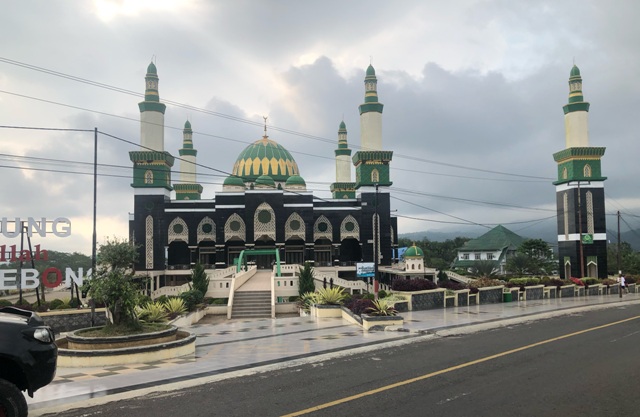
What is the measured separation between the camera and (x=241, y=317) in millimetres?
28359

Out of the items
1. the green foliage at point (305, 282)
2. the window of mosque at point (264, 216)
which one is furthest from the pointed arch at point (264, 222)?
the green foliage at point (305, 282)

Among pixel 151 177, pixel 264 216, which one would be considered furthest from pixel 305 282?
pixel 151 177

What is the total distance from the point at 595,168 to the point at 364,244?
85.5 ft

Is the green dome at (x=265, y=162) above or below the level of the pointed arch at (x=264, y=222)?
above

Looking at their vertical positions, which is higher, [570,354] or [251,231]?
[251,231]

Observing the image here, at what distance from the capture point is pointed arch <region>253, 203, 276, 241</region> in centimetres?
5341

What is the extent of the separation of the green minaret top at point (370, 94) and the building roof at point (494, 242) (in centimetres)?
4870

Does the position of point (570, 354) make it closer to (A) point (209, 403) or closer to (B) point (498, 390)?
(B) point (498, 390)

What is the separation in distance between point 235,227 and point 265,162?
13.9 m


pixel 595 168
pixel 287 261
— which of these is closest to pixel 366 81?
pixel 287 261

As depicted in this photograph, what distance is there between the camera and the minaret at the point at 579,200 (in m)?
51.5

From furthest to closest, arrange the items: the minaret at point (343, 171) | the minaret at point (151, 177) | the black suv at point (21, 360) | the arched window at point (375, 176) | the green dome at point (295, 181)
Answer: the minaret at point (343, 171), the green dome at point (295, 181), the arched window at point (375, 176), the minaret at point (151, 177), the black suv at point (21, 360)

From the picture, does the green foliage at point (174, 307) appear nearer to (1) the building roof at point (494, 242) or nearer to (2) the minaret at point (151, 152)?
(2) the minaret at point (151, 152)

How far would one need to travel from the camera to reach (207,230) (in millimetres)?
55250
